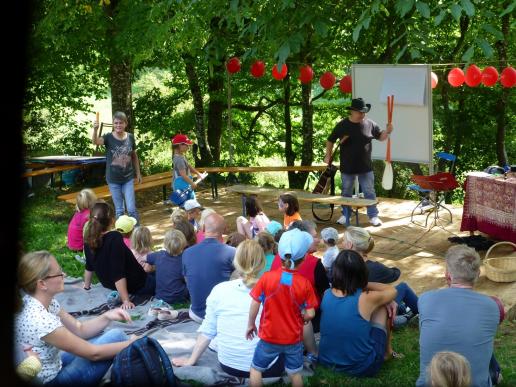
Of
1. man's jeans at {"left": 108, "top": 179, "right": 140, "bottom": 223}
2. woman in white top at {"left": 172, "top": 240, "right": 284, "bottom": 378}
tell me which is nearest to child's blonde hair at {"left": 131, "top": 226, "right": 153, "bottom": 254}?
woman in white top at {"left": 172, "top": 240, "right": 284, "bottom": 378}

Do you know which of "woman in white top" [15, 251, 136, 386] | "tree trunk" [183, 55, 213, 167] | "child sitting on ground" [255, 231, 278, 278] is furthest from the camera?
"tree trunk" [183, 55, 213, 167]

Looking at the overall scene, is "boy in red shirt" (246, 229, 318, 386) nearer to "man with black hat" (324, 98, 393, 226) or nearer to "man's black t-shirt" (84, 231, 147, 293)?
"man's black t-shirt" (84, 231, 147, 293)

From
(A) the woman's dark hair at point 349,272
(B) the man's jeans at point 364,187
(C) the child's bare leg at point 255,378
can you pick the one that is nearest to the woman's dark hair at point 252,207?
(B) the man's jeans at point 364,187

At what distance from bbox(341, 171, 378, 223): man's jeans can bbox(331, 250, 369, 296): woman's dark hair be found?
15.2 ft

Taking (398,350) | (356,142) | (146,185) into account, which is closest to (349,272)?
(398,350)

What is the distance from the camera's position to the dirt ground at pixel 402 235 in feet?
23.7

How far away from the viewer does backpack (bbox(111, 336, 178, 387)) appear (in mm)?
4176

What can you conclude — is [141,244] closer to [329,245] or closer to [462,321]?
[329,245]

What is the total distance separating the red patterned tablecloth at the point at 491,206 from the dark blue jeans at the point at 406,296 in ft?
7.93

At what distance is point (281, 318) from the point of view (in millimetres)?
4480

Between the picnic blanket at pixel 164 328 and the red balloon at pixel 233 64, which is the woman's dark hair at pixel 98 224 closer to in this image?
the picnic blanket at pixel 164 328

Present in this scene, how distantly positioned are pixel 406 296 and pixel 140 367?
2580 millimetres

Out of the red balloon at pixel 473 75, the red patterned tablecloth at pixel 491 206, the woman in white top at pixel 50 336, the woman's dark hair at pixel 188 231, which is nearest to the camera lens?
the woman in white top at pixel 50 336

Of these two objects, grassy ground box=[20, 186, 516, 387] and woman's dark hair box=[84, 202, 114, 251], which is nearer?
grassy ground box=[20, 186, 516, 387]
